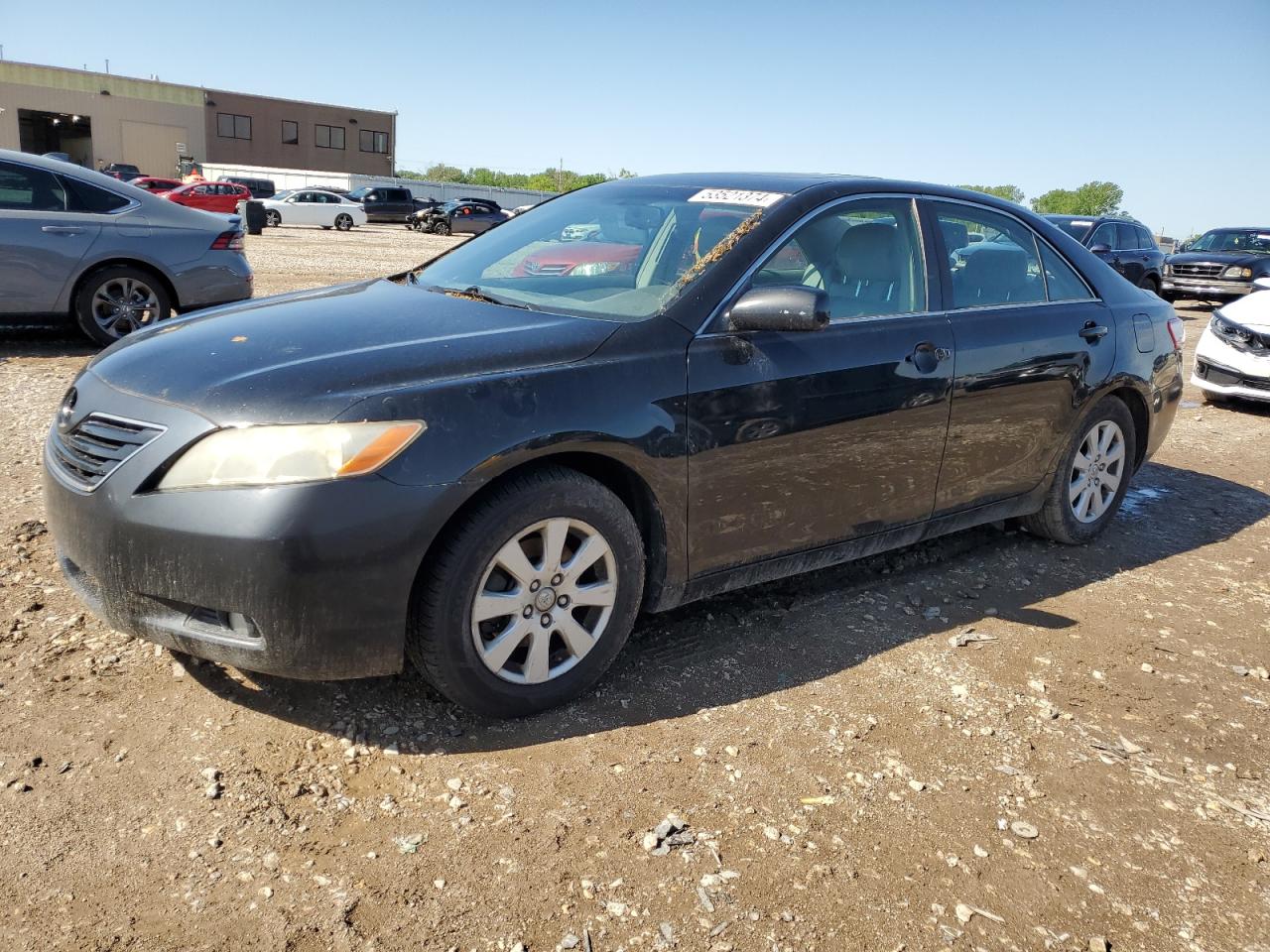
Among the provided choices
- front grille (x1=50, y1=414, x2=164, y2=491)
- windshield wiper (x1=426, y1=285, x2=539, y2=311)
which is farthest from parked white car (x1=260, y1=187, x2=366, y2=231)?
front grille (x1=50, y1=414, x2=164, y2=491)

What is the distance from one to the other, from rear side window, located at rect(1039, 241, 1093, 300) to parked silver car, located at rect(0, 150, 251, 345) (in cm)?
651

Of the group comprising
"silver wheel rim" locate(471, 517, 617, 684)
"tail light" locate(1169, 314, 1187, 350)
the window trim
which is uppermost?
the window trim

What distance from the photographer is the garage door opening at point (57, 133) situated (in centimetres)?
6062

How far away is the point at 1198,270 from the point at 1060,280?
730 inches

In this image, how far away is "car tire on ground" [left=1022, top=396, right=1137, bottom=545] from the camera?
190 inches

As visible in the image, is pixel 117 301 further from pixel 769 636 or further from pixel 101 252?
pixel 769 636

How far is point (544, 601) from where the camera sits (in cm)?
300

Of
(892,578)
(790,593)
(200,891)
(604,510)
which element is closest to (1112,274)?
(892,578)

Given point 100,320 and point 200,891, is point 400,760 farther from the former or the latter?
point 100,320

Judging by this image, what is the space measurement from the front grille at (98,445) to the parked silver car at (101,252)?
220 inches

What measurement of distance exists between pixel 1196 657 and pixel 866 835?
6.76 feet

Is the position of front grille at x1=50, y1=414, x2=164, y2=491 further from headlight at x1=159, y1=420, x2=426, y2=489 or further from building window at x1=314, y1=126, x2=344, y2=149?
building window at x1=314, y1=126, x2=344, y2=149

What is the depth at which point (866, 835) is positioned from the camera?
8.78 feet

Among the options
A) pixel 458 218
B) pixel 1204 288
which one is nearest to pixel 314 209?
pixel 458 218
